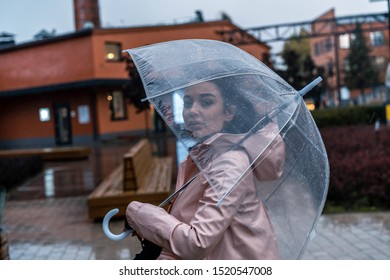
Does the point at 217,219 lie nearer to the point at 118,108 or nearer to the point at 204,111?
the point at 204,111

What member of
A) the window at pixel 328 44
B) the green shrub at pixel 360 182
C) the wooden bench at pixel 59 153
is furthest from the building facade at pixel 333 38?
the wooden bench at pixel 59 153

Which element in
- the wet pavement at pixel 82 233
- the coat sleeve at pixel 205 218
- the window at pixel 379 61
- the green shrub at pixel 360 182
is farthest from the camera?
the window at pixel 379 61

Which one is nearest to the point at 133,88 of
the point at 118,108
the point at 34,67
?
the point at 118,108

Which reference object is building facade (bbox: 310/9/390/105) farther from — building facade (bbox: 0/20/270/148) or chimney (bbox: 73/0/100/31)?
chimney (bbox: 73/0/100/31)

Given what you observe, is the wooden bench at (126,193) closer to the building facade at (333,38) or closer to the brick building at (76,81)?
the brick building at (76,81)

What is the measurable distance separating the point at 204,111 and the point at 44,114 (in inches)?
325

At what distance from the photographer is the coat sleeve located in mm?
1955

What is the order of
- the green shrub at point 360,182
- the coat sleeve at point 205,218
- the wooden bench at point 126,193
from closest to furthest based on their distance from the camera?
the coat sleeve at point 205,218 < the wooden bench at point 126,193 < the green shrub at point 360,182

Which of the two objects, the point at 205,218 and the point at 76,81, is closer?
the point at 205,218

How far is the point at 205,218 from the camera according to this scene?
6.43ft

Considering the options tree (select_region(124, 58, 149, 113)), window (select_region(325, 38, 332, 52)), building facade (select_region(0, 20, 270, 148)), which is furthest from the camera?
tree (select_region(124, 58, 149, 113))

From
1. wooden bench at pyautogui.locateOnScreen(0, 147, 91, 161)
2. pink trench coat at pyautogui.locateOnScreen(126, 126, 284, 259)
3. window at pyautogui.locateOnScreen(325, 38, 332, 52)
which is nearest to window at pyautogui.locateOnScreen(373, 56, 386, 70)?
window at pyautogui.locateOnScreen(325, 38, 332, 52)

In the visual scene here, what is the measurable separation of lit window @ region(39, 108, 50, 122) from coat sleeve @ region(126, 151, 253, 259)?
7005mm

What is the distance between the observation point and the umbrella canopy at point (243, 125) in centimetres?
210
